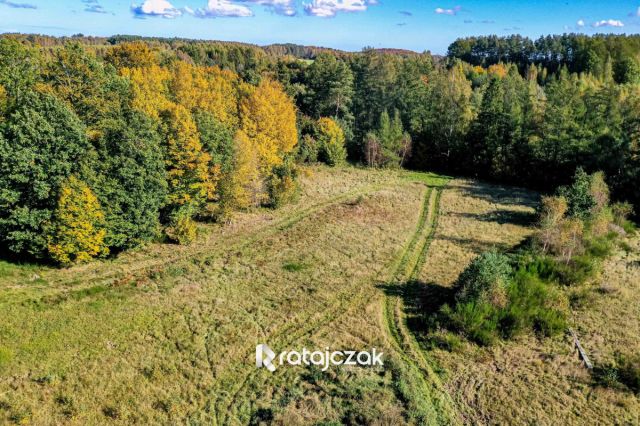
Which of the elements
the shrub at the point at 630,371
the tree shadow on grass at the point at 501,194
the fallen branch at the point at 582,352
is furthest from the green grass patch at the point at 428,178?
the shrub at the point at 630,371

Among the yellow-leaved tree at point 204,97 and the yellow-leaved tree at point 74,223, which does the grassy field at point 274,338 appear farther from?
the yellow-leaved tree at point 204,97

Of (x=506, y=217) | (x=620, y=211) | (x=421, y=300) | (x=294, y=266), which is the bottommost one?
(x=421, y=300)

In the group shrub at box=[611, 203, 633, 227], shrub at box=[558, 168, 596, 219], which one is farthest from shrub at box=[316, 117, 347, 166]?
shrub at box=[611, 203, 633, 227]

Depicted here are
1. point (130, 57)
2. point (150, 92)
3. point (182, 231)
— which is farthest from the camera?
point (130, 57)

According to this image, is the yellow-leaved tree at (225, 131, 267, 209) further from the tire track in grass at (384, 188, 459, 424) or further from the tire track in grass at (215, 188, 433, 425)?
the tire track in grass at (384, 188, 459, 424)

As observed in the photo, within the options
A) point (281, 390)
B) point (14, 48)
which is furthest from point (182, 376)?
point (14, 48)

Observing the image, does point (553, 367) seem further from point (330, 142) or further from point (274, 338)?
point (330, 142)

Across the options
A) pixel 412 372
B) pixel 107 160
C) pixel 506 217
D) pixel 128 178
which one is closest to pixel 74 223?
pixel 128 178
